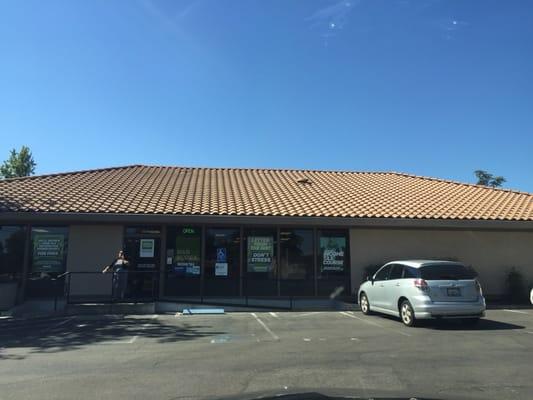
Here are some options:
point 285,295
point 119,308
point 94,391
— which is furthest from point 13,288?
point 94,391

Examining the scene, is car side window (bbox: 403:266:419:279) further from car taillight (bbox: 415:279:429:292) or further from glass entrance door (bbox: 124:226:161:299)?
glass entrance door (bbox: 124:226:161:299)

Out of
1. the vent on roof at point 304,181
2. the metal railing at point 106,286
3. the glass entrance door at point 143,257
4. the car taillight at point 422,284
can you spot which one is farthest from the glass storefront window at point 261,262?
the car taillight at point 422,284

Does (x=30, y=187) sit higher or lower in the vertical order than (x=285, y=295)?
higher

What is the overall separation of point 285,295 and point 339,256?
94.8 inches

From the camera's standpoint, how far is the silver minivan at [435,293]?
41.3ft

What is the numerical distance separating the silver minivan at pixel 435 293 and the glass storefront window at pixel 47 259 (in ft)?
36.1

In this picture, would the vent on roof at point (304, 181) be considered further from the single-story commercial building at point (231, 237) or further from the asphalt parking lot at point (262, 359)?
the asphalt parking lot at point (262, 359)

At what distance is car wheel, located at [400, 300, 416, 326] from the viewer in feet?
42.2

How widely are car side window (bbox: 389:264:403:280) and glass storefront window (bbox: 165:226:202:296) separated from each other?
7253 millimetres

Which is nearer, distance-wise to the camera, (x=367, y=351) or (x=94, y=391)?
(x=94, y=391)

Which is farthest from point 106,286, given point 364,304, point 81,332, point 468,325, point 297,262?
point 468,325

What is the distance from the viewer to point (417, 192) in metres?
23.3

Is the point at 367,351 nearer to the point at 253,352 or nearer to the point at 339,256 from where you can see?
the point at 253,352

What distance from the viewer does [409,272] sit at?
44.1 feet
